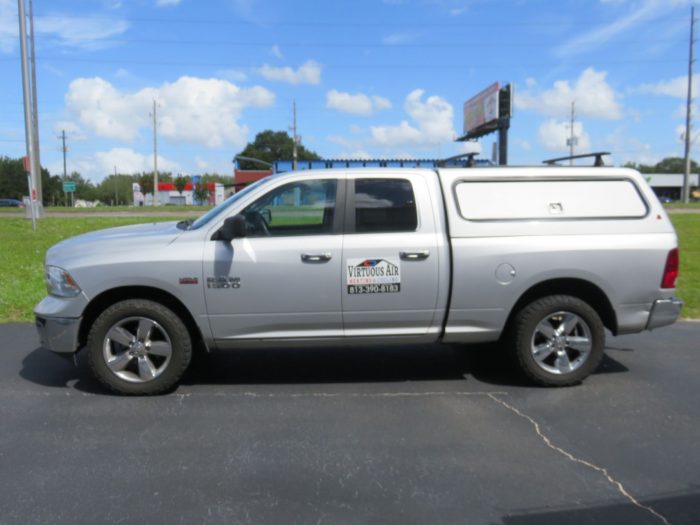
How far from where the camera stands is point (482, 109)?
53250 mm

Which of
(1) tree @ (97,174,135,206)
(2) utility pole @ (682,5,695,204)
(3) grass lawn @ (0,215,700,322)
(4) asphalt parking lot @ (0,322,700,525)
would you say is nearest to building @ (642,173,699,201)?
(2) utility pole @ (682,5,695,204)

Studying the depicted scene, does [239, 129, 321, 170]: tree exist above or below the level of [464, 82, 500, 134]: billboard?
above

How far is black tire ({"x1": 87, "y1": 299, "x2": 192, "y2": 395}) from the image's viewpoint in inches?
183

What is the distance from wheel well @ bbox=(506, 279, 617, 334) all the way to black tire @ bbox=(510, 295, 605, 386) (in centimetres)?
9

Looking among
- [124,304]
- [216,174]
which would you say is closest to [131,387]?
[124,304]

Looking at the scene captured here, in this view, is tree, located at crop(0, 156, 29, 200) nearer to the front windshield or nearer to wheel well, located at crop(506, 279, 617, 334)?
the front windshield

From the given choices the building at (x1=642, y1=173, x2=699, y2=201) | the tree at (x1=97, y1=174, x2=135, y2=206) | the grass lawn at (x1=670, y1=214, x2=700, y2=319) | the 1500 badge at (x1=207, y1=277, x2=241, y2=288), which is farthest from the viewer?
the tree at (x1=97, y1=174, x2=135, y2=206)

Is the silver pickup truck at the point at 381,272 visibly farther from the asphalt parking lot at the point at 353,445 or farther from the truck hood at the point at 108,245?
the asphalt parking lot at the point at 353,445

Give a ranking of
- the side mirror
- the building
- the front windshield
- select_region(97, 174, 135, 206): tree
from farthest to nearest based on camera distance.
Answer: select_region(97, 174, 135, 206): tree, the building, the front windshield, the side mirror

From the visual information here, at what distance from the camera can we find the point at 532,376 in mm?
5008

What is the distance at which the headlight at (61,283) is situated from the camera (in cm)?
461

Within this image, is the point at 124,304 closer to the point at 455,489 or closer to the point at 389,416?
the point at 389,416

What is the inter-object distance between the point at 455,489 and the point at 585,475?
0.83 m

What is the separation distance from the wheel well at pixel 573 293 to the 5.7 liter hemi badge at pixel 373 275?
1112 millimetres
